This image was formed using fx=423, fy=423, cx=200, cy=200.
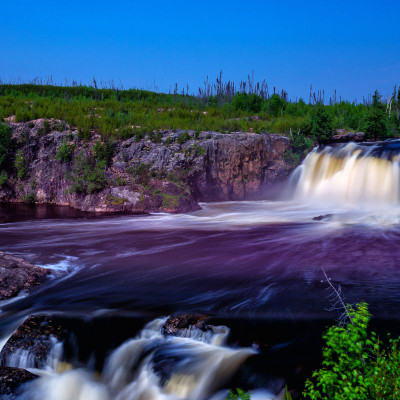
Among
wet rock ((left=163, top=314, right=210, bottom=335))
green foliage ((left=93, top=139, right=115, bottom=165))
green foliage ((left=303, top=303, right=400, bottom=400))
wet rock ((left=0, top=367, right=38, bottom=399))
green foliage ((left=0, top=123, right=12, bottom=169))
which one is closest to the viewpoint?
green foliage ((left=303, top=303, right=400, bottom=400))

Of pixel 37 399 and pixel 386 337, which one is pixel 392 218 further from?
pixel 37 399

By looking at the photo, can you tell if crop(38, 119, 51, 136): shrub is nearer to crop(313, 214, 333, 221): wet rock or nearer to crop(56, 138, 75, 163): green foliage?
crop(56, 138, 75, 163): green foliage

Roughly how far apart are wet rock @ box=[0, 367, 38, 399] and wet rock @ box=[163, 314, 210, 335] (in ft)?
6.26

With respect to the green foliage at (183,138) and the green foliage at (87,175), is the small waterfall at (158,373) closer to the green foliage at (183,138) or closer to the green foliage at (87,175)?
the green foliage at (87,175)

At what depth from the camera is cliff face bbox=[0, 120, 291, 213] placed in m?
18.2

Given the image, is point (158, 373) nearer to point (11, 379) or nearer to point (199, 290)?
point (11, 379)

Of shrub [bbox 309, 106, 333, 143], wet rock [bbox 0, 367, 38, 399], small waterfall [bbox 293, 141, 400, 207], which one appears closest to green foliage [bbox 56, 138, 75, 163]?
small waterfall [bbox 293, 141, 400, 207]

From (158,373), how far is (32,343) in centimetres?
192

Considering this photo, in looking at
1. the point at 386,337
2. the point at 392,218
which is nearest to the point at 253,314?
the point at 386,337

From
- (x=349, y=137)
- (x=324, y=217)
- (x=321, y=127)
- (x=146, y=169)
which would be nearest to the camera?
(x=324, y=217)

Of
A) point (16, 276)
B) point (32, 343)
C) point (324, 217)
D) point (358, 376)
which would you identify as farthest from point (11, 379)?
point (324, 217)

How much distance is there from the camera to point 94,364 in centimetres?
599

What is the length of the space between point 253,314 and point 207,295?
1.22 meters

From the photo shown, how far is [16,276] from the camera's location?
26.8ft
